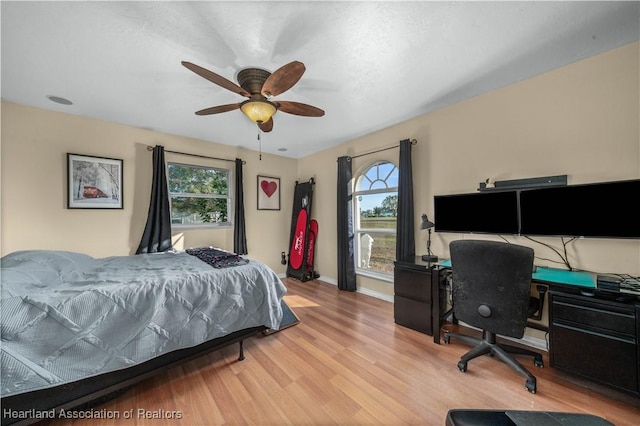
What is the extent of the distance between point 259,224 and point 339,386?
3.06 m

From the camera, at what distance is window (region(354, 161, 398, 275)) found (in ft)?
11.0

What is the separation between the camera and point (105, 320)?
4.52ft

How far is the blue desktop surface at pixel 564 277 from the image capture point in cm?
158

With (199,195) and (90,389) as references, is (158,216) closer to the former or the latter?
(199,195)

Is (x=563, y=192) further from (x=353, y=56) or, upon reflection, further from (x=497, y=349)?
(x=353, y=56)

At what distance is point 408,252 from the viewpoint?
288 cm

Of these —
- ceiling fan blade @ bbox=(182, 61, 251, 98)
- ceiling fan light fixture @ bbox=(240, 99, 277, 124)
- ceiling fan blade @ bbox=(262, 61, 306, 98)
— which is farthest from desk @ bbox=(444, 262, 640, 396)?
ceiling fan blade @ bbox=(182, 61, 251, 98)

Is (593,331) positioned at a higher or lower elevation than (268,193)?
lower

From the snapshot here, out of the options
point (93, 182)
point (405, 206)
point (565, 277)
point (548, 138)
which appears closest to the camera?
point (565, 277)

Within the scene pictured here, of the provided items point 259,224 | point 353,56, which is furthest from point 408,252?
point 259,224

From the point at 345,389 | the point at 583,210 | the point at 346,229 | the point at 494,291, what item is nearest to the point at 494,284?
the point at 494,291

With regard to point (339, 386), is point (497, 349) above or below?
above

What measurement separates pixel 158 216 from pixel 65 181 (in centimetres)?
96

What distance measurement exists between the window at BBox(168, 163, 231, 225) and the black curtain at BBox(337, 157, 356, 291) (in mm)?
1941
